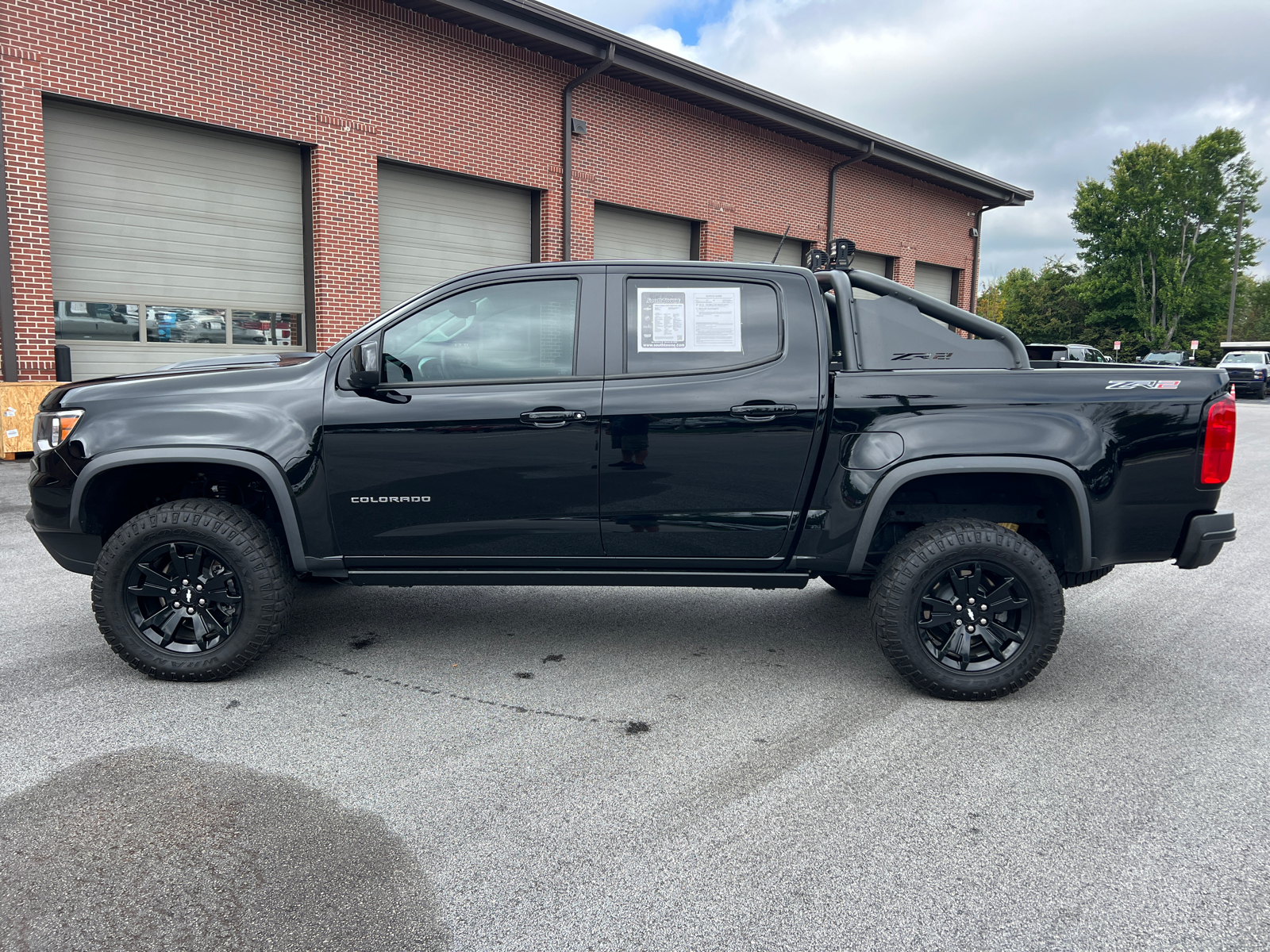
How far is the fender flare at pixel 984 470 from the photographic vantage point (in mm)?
3830

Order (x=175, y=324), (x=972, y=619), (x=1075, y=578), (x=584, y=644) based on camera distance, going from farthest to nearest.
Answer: (x=175, y=324)
(x=584, y=644)
(x=1075, y=578)
(x=972, y=619)

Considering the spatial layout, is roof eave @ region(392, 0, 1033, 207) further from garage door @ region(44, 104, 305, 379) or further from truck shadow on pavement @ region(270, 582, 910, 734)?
truck shadow on pavement @ region(270, 582, 910, 734)

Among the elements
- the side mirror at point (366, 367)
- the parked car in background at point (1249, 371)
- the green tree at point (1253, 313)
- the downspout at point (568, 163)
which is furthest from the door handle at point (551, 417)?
the green tree at point (1253, 313)

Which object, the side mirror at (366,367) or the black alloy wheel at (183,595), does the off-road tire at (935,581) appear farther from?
the black alloy wheel at (183,595)

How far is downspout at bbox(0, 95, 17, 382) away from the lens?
35.1 feet

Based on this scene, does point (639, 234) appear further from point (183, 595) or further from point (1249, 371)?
point (1249, 371)

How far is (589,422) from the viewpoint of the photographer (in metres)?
3.98

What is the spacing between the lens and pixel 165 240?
1238cm

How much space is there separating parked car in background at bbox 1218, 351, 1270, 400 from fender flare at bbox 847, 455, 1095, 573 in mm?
37815

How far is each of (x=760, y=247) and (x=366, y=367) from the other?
18.4 m

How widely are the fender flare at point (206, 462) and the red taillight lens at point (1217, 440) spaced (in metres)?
3.97

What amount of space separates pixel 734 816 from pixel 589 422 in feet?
5.86

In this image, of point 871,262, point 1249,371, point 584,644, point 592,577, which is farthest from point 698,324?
point 1249,371

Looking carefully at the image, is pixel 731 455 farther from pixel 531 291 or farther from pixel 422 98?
pixel 422 98
